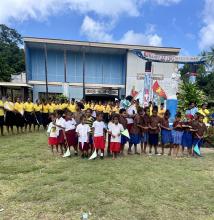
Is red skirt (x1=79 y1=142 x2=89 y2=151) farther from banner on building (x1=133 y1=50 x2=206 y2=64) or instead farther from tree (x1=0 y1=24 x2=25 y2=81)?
tree (x1=0 y1=24 x2=25 y2=81)

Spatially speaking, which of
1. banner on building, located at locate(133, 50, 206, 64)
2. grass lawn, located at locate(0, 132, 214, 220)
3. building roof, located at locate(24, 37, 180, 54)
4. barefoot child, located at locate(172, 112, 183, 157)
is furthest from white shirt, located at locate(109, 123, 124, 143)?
building roof, located at locate(24, 37, 180, 54)

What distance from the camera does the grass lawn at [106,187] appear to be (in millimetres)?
4059

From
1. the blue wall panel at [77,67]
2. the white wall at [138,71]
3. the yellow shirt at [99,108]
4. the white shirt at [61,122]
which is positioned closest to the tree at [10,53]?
the blue wall panel at [77,67]

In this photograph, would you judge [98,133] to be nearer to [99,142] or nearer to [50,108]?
[99,142]

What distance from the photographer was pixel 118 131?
746cm

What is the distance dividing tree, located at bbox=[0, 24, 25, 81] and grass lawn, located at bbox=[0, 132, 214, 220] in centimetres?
2510

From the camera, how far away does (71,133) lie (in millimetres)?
7609

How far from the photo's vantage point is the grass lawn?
4.06 meters

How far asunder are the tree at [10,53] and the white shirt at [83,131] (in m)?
25.0

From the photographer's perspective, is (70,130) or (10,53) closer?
(70,130)

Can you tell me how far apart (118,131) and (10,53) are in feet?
151

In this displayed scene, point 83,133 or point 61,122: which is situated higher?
point 61,122

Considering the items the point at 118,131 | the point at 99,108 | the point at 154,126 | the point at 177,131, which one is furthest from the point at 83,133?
the point at 99,108

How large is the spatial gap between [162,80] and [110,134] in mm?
20346
